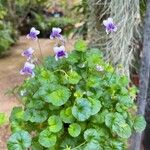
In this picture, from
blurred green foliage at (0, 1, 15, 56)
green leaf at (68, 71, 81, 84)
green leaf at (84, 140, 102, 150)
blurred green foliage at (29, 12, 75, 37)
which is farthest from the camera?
blurred green foliage at (29, 12, 75, 37)

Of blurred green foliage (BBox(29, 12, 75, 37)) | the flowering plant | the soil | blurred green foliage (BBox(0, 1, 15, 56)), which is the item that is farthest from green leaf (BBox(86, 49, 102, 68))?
blurred green foliage (BBox(29, 12, 75, 37))

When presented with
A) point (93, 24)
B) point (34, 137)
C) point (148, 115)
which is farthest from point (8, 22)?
point (34, 137)

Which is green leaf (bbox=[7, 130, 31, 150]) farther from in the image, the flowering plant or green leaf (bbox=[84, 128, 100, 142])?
green leaf (bbox=[84, 128, 100, 142])

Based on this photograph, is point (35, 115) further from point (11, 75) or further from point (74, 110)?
point (11, 75)

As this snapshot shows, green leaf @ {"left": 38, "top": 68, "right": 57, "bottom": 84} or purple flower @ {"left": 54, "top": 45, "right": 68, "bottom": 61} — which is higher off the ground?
purple flower @ {"left": 54, "top": 45, "right": 68, "bottom": 61}

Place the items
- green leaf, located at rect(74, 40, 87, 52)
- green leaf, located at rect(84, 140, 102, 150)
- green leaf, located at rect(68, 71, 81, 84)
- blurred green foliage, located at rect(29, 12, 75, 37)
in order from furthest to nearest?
blurred green foliage, located at rect(29, 12, 75, 37) < green leaf, located at rect(74, 40, 87, 52) < green leaf, located at rect(68, 71, 81, 84) < green leaf, located at rect(84, 140, 102, 150)

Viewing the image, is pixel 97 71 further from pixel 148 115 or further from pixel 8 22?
pixel 8 22

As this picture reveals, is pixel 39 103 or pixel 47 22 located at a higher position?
pixel 39 103
